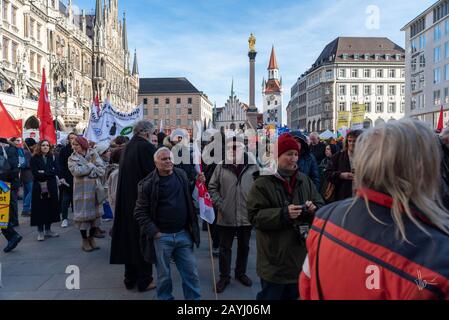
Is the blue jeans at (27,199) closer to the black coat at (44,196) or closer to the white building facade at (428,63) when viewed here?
the black coat at (44,196)

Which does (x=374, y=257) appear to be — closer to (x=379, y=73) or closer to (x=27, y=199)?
(x=27, y=199)

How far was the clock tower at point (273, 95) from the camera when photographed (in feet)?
356

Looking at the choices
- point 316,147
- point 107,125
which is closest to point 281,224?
point 316,147

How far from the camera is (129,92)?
83.9m

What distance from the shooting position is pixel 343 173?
522 cm

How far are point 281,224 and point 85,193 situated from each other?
15.3 feet

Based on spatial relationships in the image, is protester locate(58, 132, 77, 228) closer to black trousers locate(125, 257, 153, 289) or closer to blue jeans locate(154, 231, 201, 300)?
black trousers locate(125, 257, 153, 289)

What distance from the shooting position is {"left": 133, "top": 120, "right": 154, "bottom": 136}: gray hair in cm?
485

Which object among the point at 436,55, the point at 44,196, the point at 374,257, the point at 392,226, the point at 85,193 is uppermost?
the point at 436,55

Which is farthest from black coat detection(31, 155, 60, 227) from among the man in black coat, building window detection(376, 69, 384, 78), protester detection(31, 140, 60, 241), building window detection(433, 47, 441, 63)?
building window detection(376, 69, 384, 78)

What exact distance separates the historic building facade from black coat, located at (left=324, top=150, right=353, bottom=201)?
19.5m

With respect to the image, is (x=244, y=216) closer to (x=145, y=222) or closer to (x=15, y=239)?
(x=145, y=222)

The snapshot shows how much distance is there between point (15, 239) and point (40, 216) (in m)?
0.96

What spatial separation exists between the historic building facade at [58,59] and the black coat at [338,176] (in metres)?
19.5
